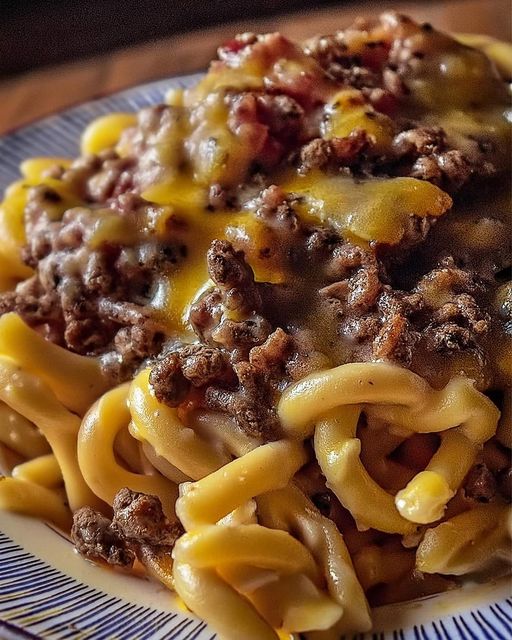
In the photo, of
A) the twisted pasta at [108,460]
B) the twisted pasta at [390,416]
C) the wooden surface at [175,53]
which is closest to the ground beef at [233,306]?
the twisted pasta at [390,416]

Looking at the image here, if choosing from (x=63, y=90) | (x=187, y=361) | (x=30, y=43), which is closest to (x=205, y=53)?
(x=63, y=90)

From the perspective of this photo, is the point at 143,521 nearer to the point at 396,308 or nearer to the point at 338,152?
the point at 396,308

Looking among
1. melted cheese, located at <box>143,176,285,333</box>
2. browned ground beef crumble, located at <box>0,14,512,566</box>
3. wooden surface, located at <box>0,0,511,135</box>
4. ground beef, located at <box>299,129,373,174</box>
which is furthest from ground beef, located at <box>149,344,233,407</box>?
wooden surface, located at <box>0,0,511,135</box>

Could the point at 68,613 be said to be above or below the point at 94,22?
below

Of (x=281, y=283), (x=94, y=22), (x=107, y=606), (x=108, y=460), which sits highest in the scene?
(x=281, y=283)

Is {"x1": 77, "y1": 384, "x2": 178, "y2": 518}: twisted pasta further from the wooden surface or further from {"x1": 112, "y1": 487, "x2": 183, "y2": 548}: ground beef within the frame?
the wooden surface

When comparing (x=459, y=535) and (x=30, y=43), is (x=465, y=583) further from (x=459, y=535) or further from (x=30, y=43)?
(x=30, y=43)

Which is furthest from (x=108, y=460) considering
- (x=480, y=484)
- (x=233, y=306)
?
(x=480, y=484)
